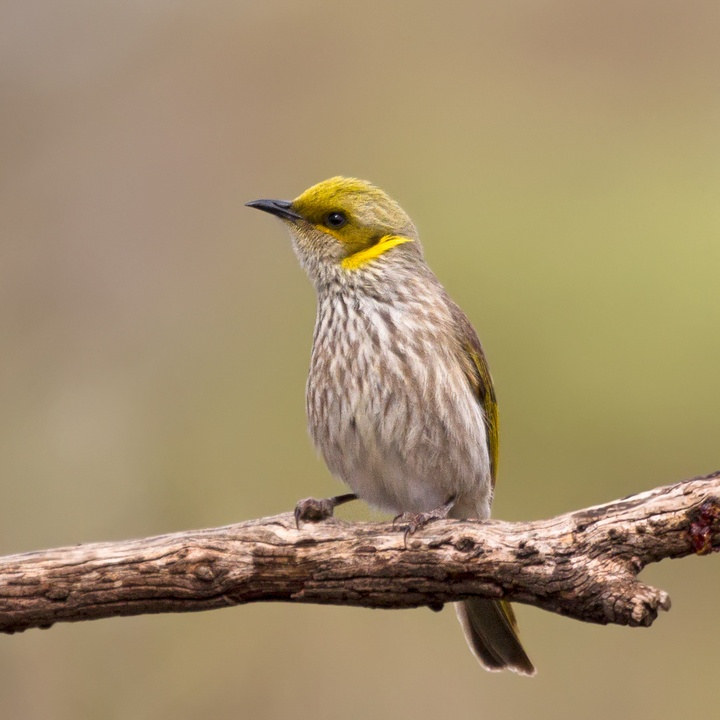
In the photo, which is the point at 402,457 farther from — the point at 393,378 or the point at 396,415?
the point at 393,378

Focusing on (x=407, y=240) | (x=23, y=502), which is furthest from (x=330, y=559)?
(x=23, y=502)

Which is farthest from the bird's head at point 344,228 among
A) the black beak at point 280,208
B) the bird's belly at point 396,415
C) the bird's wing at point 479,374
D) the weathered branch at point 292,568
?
the weathered branch at point 292,568

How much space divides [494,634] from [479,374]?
1.12 meters

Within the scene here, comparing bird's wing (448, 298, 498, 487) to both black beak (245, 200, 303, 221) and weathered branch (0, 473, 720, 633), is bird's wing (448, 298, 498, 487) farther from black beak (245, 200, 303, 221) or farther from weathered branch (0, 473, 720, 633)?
weathered branch (0, 473, 720, 633)

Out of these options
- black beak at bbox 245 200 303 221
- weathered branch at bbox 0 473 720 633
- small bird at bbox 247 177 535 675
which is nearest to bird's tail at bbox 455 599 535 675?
small bird at bbox 247 177 535 675

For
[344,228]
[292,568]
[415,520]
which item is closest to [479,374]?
[344,228]

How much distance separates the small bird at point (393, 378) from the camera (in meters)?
4.82

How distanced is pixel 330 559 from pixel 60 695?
3.86 m

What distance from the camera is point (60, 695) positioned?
285 inches

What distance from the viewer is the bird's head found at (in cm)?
523

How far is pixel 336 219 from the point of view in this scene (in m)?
5.25

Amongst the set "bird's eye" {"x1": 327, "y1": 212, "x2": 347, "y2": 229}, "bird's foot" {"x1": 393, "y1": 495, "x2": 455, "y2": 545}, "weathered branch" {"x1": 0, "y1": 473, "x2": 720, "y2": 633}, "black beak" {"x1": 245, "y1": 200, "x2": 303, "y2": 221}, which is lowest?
"weathered branch" {"x1": 0, "y1": 473, "x2": 720, "y2": 633}

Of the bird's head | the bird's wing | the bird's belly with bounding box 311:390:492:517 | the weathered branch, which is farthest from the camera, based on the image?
the bird's head

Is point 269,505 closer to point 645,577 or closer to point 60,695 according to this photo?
point 60,695
